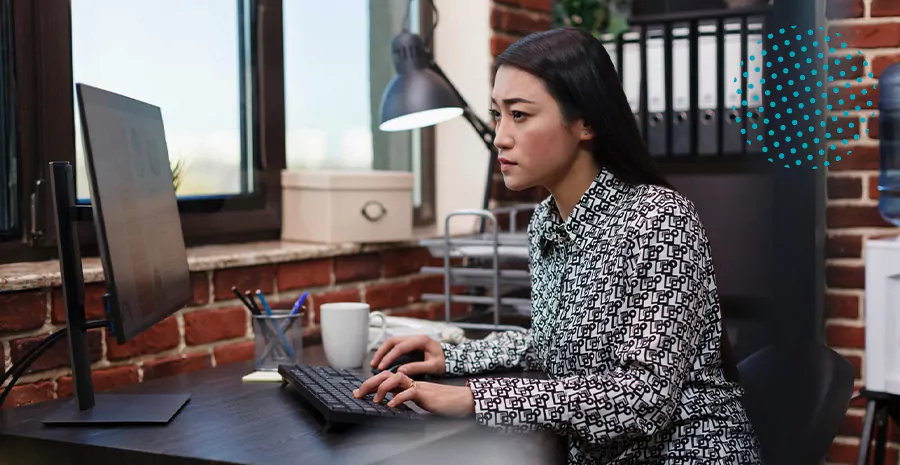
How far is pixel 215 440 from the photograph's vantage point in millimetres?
1003

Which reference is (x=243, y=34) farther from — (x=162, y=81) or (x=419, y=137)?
(x=419, y=137)

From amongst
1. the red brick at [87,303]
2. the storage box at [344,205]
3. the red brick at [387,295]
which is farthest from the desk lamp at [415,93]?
the red brick at [87,303]

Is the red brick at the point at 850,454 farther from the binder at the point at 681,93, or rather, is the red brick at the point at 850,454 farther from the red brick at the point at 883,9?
the red brick at the point at 883,9

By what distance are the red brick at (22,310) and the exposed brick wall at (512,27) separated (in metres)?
1.19

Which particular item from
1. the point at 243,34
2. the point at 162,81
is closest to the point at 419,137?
the point at 243,34

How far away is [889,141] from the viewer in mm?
1772

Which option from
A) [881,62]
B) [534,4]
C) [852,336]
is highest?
[534,4]

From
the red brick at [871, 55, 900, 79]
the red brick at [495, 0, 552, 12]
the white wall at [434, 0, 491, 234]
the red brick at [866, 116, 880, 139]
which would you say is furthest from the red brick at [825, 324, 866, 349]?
the red brick at [495, 0, 552, 12]

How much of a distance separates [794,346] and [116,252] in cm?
77

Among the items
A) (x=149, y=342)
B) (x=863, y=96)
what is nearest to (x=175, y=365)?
(x=149, y=342)

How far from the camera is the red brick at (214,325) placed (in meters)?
1.62

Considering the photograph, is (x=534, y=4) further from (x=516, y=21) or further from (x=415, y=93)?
(x=415, y=93)

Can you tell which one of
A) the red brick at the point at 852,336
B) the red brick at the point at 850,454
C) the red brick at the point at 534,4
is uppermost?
the red brick at the point at 534,4

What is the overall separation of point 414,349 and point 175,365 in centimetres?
50
